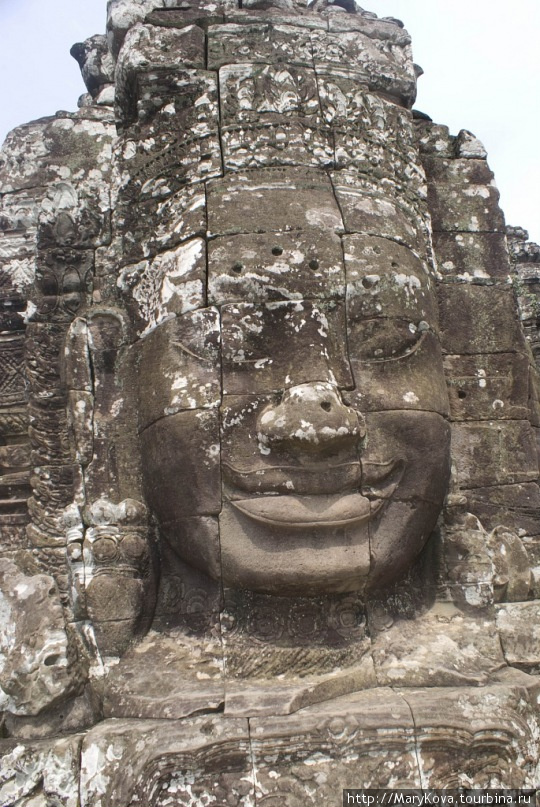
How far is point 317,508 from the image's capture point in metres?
3.53

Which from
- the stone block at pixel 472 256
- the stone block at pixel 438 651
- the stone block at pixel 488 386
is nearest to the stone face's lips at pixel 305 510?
the stone block at pixel 438 651

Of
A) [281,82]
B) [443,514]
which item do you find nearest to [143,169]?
[281,82]

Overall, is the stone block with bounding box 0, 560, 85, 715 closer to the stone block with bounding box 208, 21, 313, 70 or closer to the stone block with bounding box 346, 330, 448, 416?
the stone block with bounding box 346, 330, 448, 416

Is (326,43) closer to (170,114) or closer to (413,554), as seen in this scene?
(170,114)

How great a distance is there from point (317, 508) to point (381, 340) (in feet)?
3.14

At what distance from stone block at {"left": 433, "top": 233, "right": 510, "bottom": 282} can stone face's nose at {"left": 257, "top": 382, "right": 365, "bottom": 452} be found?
1.59m

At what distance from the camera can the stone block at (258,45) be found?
14.4ft

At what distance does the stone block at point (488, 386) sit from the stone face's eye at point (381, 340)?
0.74 metres

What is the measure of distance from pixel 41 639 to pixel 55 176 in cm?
279


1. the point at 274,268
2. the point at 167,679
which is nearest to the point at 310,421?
the point at 274,268

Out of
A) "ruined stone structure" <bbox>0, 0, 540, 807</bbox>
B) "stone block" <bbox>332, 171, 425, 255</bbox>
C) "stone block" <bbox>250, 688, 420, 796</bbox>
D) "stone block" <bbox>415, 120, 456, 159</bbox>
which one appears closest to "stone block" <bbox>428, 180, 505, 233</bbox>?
"ruined stone structure" <bbox>0, 0, 540, 807</bbox>

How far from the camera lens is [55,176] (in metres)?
4.62

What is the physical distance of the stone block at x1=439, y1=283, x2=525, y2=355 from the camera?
15.0 feet

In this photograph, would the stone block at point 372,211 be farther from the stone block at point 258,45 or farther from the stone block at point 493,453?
the stone block at point 493,453
